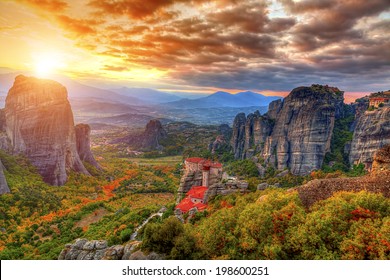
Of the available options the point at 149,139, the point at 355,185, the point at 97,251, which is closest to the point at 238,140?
the point at 149,139

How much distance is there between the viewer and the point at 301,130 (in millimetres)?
45688

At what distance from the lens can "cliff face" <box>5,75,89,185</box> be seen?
3650 cm

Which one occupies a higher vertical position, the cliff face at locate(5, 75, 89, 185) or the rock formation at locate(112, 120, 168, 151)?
the cliff face at locate(5, 75, 89, 185)

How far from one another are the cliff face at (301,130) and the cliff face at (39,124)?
117 ft

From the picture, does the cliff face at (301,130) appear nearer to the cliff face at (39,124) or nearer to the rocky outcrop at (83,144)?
the rocky outcrop at (83,144)

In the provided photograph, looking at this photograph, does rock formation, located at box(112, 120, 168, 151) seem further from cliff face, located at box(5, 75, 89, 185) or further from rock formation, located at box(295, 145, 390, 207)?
rock formation, located at box(295, 145, 390, 207)

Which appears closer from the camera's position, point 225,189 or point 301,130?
point 225,189

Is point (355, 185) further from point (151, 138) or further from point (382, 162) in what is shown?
point (151, 138)

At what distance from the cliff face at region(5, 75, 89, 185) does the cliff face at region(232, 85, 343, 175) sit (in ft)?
117

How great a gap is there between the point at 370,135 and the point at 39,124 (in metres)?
45.2

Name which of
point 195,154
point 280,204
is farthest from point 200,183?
point 195,154

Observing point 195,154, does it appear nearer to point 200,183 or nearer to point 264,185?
point 200,183

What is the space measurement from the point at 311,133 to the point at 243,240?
39.7 metres

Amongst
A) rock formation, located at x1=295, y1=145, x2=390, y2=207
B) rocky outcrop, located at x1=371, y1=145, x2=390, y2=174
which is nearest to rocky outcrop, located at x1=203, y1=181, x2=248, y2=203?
rock formation, located at x1=295, y1=145, x2=390, y2=207
